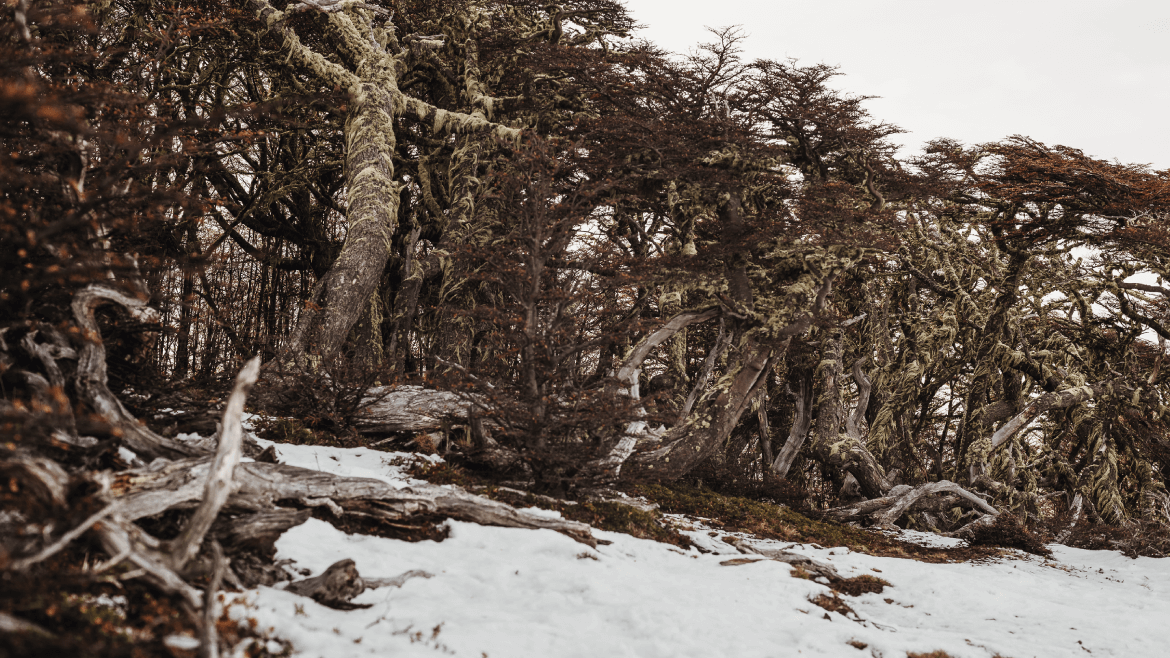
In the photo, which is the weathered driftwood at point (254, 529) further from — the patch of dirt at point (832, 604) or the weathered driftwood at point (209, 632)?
the patch of dirt at point (832, 604)

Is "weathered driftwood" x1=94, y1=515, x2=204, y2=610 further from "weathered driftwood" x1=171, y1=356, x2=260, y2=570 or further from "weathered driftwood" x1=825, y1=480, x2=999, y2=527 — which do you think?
"weathered driftwood" x1=825, y1=480, x2=999, y2=527

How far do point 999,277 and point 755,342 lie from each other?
288 inches

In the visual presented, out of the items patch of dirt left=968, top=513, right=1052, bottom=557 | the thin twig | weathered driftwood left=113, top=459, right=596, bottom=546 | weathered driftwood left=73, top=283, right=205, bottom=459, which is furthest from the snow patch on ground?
patch of dirt left=968, top=513, right=1052, bottom=557

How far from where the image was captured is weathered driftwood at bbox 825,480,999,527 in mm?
12492

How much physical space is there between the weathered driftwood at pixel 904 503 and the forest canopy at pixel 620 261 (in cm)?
6

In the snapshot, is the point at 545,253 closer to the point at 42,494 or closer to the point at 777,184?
the point at 42,494

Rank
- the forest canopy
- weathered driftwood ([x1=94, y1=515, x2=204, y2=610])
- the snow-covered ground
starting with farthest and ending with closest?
1. the forest canopy
2. the snow-covered ground
3. weathered driftwood ([x1=94, y1=515, x2=204, y2=610])

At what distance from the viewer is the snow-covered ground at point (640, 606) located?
3559 mm

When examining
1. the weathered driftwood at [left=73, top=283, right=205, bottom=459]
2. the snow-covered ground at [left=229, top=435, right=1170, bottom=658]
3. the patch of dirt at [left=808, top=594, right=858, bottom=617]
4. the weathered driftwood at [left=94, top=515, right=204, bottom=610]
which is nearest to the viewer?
the weathered driftwood at [left=94, top=515, right=204, bottom=610]

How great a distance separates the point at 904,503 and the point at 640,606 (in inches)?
393

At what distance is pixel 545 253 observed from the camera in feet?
24.0

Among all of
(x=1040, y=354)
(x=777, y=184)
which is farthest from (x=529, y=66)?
(x=1040, y=354)

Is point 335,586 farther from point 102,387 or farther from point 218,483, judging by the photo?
point 102,387

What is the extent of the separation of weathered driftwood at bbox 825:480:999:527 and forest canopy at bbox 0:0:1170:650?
0.19ft
